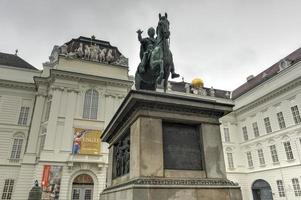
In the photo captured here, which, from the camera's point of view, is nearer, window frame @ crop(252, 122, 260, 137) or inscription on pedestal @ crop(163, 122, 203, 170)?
inscription on pedestal @ crop(163, 122, 203, 170)

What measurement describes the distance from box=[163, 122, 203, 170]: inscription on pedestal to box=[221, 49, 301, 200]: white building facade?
984 inches

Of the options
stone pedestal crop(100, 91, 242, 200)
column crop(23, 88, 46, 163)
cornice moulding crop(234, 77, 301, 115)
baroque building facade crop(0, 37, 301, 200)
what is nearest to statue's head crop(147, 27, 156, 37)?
stone pedestal crop(100, 91, 242, 200)

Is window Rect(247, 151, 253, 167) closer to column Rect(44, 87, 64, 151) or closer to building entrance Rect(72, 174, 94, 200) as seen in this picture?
building entrance Rect(72, 174, 94, 200)

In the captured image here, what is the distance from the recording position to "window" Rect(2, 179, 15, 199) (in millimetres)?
23266

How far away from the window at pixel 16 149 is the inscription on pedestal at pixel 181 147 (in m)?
25.5

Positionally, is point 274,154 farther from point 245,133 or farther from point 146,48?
point 146,48

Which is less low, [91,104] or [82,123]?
[91,104]

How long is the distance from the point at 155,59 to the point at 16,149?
25.4 meters

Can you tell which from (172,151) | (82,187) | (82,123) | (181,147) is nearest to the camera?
(172,151)

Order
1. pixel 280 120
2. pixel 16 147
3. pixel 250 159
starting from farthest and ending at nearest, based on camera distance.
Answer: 1. pixel 250 159
2. pixel 280 120
3. pixel 16 147

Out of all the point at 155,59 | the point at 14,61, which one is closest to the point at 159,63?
the point at 155,59

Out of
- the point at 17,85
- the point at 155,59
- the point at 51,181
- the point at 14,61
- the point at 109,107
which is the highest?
the point at 14,61

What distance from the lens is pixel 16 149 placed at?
26.0 metres

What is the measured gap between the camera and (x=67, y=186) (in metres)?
22.2
